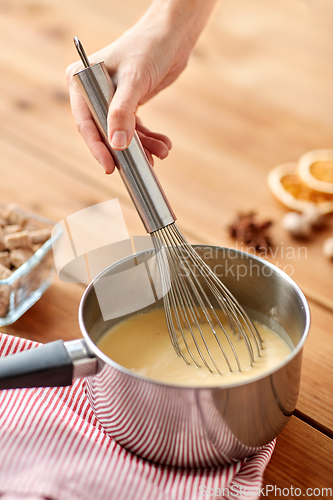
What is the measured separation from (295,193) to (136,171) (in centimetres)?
45

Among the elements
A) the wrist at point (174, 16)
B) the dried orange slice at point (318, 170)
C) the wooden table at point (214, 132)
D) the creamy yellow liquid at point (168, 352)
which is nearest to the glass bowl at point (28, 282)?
the wooden table at point (214, 132)

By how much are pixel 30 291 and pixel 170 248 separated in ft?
0.71

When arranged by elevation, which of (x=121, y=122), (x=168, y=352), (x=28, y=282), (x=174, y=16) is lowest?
(x=168, y=352)

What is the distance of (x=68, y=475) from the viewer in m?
0.41

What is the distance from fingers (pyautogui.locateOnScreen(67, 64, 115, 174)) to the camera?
0.54 meters

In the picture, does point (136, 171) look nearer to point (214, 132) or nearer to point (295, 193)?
point (295, 193)

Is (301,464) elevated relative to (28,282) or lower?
lower

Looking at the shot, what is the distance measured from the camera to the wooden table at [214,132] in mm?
602

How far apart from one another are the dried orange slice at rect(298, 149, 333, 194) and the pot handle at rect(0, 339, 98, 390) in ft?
1.84

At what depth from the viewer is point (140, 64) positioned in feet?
1.95

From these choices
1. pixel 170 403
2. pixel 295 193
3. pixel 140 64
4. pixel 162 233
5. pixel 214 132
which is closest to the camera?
pixel 170 403

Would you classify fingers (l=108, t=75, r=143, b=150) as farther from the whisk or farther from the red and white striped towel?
the red and white striped towel

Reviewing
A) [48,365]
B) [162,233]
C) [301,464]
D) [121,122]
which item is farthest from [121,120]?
[301,464]

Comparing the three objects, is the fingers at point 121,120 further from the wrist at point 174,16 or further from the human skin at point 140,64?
the wrist at point 174,16
